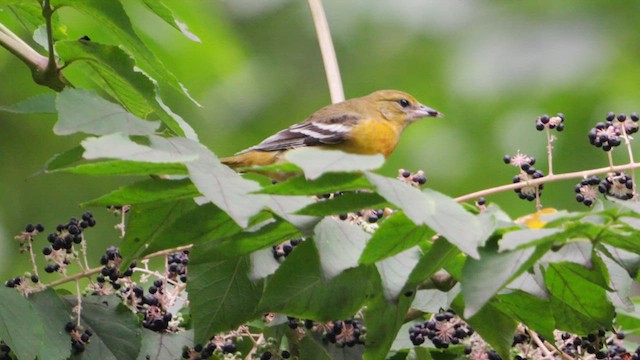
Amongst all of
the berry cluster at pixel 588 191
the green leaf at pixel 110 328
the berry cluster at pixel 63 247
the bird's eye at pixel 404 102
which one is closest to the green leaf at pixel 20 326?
the green leaf at pixel 110 328

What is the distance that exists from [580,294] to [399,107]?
4.08 meters

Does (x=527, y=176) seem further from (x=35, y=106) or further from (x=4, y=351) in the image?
(x=4, y=351)

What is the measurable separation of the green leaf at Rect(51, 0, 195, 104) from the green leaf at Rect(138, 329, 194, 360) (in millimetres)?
548

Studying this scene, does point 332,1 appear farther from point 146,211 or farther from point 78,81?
point 146,211

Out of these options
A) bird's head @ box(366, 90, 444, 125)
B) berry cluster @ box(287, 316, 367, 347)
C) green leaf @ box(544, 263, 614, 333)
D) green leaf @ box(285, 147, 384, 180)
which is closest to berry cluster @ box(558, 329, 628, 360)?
green leaf @ box(544, 263, 614, 333)

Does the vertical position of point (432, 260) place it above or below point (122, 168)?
below

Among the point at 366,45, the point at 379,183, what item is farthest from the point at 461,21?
the point at 379,183

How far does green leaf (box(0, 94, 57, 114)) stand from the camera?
88.8 inches

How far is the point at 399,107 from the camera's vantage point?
6090mm

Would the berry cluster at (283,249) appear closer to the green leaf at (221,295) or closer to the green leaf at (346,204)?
the green leaf at (221,295)

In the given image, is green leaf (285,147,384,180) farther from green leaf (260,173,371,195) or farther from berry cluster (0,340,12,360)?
berry cluster (0,340,12,360)

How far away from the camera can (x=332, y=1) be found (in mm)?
7820

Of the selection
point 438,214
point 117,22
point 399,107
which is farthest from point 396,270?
point 399,107

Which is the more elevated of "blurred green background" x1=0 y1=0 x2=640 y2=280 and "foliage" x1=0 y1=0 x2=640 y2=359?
"foliage" x1=0 y1=0 x2=640 y2=359
